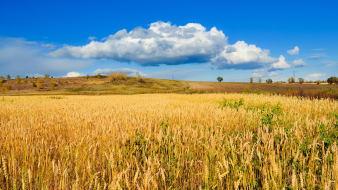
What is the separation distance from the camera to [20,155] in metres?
2.85

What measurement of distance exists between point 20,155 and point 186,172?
2.73 meters

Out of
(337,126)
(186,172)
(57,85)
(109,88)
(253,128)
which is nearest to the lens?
(186,172)

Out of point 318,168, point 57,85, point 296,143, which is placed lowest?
point 318,168

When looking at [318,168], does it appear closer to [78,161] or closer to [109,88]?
[78,161]

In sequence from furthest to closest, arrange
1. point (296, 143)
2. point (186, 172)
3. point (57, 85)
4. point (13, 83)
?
point (13, 83) < point (57, 85) < point (296, 143) < point (186, 172)

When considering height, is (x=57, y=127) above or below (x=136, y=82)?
below

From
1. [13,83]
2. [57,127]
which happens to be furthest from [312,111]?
[13,83]

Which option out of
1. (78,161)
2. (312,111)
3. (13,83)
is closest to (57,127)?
(78,161)

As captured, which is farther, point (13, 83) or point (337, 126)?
point (13, 83)

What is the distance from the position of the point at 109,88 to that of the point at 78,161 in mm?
73865

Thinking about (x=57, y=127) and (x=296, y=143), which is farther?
(x=57, y=127)

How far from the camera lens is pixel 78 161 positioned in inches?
99.5

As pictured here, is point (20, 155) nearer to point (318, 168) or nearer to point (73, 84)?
point (318, 168)

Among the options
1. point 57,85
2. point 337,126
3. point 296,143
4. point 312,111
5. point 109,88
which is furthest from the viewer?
point 57,85
